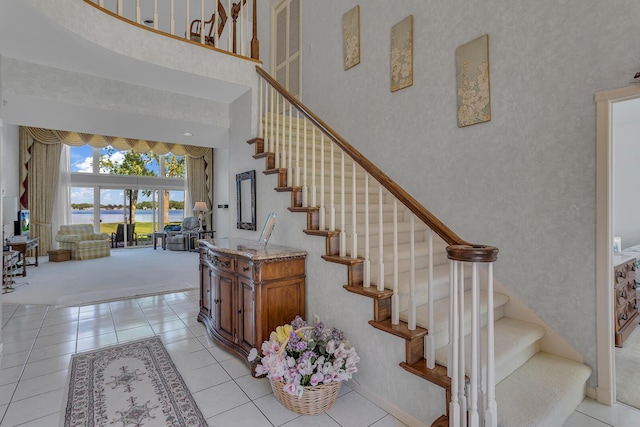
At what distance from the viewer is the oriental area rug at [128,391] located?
6.85 ft

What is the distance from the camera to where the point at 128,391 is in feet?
7.91

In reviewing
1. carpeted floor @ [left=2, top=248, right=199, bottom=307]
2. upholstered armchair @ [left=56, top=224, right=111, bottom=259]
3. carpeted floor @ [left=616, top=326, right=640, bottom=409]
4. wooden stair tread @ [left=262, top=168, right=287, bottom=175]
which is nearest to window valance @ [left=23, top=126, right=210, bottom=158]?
upholstered armchair @ [left=56, top=224, right=111, bottom=259]

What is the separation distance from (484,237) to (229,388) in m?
2.42

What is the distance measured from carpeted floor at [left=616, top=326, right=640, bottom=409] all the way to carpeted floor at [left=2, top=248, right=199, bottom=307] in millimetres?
5432

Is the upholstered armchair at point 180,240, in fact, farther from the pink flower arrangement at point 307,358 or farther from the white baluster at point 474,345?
the white baluster at point 474,345

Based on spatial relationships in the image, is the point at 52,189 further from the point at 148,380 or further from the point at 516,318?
the point at 516,318

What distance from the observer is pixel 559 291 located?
2412 mm

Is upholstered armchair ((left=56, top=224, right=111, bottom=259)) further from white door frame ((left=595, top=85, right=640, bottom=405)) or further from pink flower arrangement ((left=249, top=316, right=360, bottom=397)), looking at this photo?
white door frame ((left=595, top=85, right=640, bottom=405))

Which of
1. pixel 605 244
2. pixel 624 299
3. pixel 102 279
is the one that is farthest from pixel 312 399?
pixel 102 279

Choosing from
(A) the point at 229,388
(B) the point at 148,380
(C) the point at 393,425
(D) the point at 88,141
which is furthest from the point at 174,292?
(D) the point at 88,141

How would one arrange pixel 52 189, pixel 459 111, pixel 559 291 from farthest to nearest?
pixel 52 189 → pixel 459 111 → pixel 559 291

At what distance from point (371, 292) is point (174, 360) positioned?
1942 mm

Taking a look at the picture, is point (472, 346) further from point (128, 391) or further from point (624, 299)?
point (624, 299)

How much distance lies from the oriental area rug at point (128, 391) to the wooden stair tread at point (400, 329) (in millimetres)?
1278
